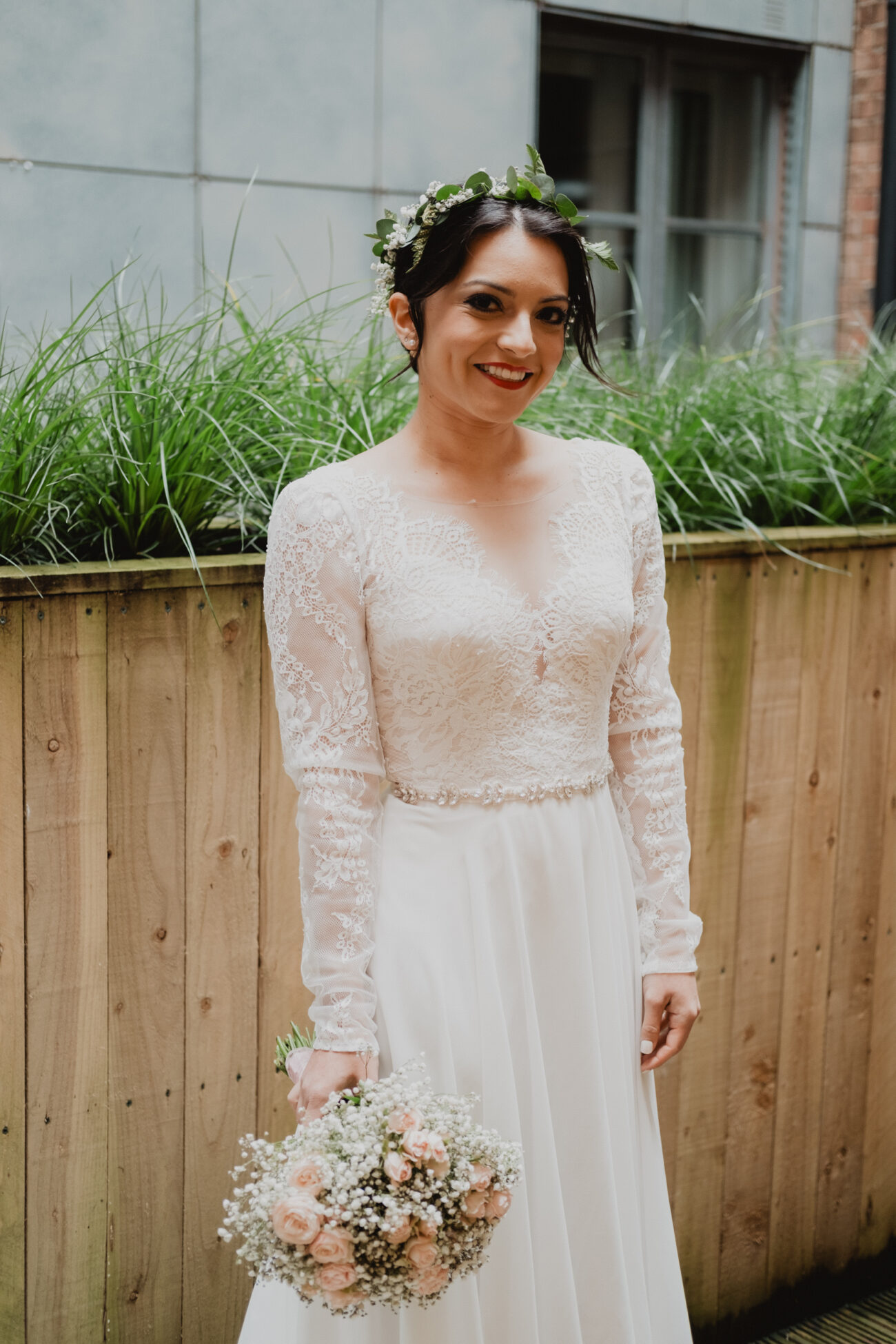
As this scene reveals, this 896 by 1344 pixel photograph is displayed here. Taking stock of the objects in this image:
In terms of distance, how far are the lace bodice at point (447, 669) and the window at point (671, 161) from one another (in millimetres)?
3760

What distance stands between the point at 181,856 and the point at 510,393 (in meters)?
0.89

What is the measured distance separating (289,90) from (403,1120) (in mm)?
4059

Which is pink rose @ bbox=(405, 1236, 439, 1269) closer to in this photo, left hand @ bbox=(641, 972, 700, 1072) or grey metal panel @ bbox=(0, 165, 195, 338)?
left hand @ bbox=(641, 972, 700, 1072)

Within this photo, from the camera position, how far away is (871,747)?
2.97 meters

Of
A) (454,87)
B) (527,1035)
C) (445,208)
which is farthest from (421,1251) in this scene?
(454,87)

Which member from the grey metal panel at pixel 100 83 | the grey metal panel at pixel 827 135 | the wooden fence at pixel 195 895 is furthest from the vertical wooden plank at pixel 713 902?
the grey metal panel at pixel 827 135

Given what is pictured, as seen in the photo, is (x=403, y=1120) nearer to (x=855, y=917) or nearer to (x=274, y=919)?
(x=274, y=919)

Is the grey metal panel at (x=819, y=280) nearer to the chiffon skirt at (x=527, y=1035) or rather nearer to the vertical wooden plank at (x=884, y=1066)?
the vertical wooden plank at (x=884, y=1066)

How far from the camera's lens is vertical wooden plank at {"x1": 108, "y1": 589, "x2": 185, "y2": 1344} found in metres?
2.05

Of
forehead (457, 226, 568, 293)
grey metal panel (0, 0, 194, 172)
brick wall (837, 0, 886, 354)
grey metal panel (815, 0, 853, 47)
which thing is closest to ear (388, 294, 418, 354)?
forehead (457, 226, 568, 293)

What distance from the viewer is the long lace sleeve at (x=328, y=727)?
5.61 feet

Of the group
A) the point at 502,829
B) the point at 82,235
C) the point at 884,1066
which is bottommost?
the point at 884,1066

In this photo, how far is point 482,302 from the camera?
5.71ft

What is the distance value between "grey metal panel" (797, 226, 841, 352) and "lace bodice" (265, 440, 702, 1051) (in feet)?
14.6
